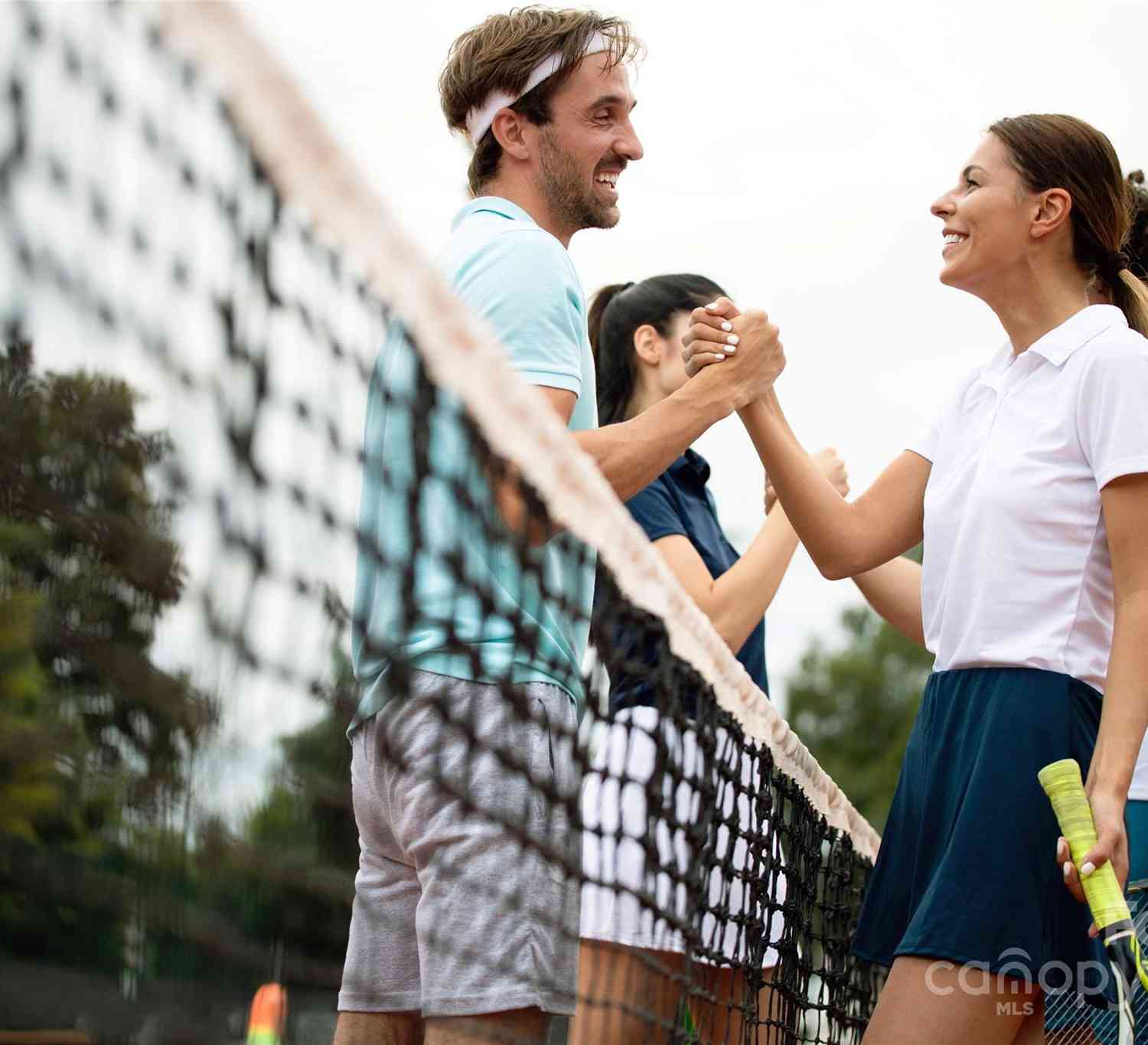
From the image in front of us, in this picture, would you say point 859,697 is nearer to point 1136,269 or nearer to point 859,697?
point 859,697

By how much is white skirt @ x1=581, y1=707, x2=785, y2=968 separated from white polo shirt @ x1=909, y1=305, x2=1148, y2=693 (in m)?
0.52

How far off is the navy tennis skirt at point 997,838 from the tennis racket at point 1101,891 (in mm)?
108

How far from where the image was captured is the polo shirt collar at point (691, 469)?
3896mm

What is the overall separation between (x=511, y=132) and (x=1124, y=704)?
5.60 ft

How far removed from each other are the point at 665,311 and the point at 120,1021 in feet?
9.27

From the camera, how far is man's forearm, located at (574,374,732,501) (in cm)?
289

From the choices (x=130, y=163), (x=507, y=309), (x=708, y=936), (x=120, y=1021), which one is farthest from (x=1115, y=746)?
(x=130, y=163)

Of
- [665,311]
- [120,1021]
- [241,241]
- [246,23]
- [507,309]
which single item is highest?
[665,311]

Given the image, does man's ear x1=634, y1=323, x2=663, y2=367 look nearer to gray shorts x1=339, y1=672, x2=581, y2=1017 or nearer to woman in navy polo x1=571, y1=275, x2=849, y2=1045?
woman in navy polo x1=571, y1=275, x2=849, y2=1045

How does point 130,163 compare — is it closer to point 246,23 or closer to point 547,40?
point 246,23

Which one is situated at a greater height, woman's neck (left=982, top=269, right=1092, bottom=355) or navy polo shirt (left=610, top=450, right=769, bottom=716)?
woman's neck (left=982, top=269, right=1092, bottom=355)

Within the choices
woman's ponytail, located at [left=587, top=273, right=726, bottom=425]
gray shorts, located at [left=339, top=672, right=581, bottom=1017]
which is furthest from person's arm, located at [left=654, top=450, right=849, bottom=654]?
gray shorts, located at [left=339, top=672, right=581, bottom=1017]

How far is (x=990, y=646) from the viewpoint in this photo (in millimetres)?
2959

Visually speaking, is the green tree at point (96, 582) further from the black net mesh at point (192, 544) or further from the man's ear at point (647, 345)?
the man's ear at point (647, 345)
